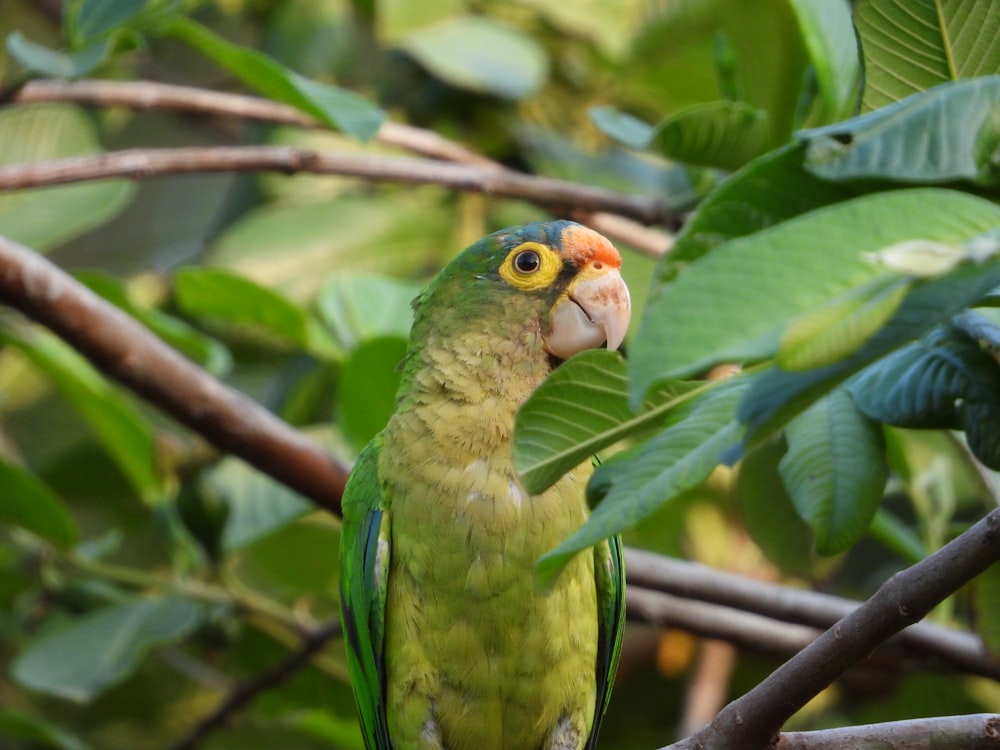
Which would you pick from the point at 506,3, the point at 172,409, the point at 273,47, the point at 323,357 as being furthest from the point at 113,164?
the point at 506,3

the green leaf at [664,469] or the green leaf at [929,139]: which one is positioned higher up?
the green leaf at [929,139]

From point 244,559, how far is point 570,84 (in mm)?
1735

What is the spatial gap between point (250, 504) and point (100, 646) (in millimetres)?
420

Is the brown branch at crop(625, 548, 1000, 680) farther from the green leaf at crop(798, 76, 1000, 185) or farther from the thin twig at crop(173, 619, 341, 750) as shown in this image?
the green leaf at crop(798, 76, 1000, 185)

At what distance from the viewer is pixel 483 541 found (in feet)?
5.58

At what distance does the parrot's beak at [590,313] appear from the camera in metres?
1.81

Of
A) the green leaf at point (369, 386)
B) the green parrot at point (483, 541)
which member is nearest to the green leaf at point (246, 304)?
the green leaf at point (369, 386)

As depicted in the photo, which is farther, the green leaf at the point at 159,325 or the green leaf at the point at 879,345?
the green leaf at the point at 159,325

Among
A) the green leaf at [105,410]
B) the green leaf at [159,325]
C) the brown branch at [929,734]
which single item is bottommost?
the green leaf at [105,410]

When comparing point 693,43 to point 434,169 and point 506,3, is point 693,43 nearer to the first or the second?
point 506,3

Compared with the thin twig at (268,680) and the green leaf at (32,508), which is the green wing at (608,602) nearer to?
the thin twig at (268,680)

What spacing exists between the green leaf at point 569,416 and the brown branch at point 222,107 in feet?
4.16

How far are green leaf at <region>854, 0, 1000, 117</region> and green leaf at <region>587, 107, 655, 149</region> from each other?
1.98 ft

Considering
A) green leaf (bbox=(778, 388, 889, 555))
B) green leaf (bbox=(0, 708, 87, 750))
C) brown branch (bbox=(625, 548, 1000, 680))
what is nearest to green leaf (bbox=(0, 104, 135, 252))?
green leaf (bbox=(0, 708, 87, 750))
